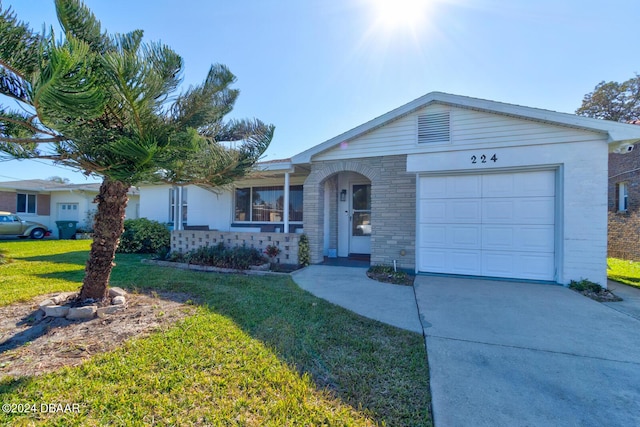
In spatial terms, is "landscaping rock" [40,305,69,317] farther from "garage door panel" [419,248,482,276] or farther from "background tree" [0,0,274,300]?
"garage door panel" [419,248,482,276]

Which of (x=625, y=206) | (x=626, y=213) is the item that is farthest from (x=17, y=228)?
(x=625, y=206)

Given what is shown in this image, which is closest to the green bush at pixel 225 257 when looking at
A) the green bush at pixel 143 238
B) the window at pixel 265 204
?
the window at pixel 265 204

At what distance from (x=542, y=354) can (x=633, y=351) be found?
43.0 inches

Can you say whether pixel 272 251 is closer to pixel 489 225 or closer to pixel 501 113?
pixel 489 225

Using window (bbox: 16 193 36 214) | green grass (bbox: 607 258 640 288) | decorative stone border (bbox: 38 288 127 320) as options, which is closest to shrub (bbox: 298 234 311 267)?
decorative stone border (bbox: 38 288 127 320)

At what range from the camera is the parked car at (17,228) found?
14.5 metres

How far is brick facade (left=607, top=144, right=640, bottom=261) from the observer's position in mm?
10469

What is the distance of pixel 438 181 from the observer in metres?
6.93

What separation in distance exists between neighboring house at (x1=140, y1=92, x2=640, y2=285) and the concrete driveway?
1.48m

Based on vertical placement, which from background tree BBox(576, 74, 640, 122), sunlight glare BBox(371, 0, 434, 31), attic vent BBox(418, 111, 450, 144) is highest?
background tree BBox(576, 74, 640, 122)

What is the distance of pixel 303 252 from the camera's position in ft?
26.0

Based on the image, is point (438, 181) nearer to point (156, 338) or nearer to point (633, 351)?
point (633, 351)

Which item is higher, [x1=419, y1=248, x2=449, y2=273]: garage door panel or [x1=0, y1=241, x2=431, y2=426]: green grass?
[x1=419, y1=248, x2=449, y2=273]: garage door panel

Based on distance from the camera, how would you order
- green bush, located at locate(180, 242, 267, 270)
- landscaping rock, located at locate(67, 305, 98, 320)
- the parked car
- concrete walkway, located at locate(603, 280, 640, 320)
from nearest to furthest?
landscaping rock, located at locate(67, 305, 98, 320) < concrete walkway, located at locate(603, 280, 640, 320) < green bush, located at locate(180, 242, 267, 270) < the parked car
